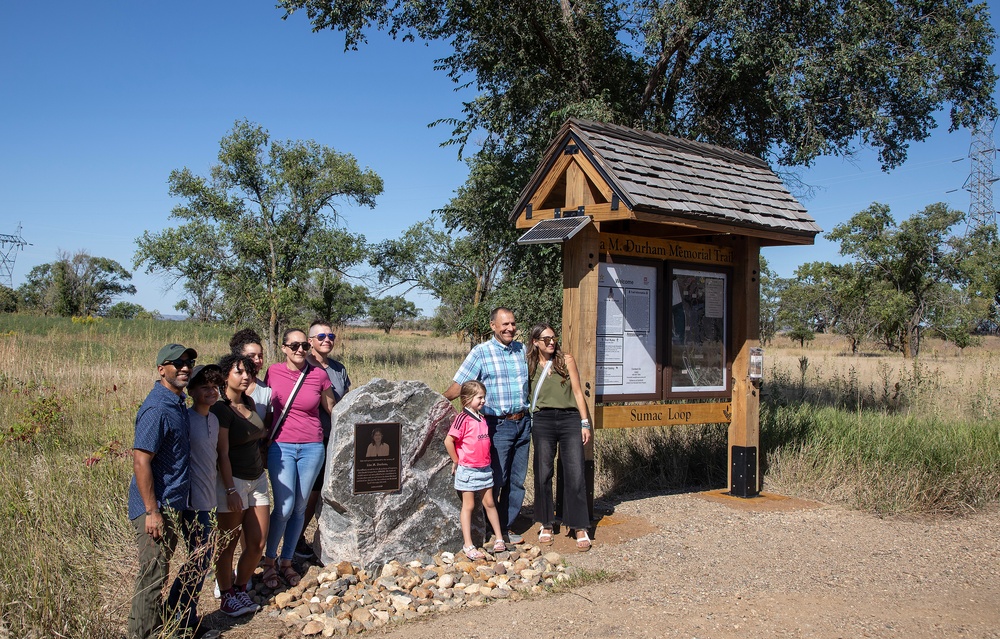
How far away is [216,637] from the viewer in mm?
A: 4309

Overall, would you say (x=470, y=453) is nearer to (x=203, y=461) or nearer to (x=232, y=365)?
(x=232, y=365)

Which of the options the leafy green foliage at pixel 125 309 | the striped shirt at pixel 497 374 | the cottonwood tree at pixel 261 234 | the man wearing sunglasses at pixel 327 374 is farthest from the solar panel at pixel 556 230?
the leafy green foliage at pixel 125 309

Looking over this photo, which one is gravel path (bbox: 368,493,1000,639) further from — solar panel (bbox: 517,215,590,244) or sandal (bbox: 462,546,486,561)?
solar panel (bbox: 517,215,590,244)

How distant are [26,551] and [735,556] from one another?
15.9 feet

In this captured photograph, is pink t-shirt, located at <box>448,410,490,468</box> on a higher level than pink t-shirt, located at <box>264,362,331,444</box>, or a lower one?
lower

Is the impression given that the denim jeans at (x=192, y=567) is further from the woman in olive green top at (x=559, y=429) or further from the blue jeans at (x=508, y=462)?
the woman in olive green top at (x=559, y=429)

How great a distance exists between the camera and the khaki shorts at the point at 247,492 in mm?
4598

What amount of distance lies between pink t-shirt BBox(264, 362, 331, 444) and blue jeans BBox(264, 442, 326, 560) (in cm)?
6

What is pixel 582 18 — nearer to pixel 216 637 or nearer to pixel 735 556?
pixel 735 556

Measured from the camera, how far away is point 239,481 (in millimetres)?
4691

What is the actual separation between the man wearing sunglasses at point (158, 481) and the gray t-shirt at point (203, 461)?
0.14m

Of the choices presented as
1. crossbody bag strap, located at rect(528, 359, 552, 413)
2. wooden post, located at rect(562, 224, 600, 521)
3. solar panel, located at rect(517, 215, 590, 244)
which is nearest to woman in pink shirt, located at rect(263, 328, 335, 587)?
crossbody bag strap, located at rect(528, 359, 552, 413)

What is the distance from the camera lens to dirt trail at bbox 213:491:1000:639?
4285 millimetres

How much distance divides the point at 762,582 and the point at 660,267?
9.78ft
